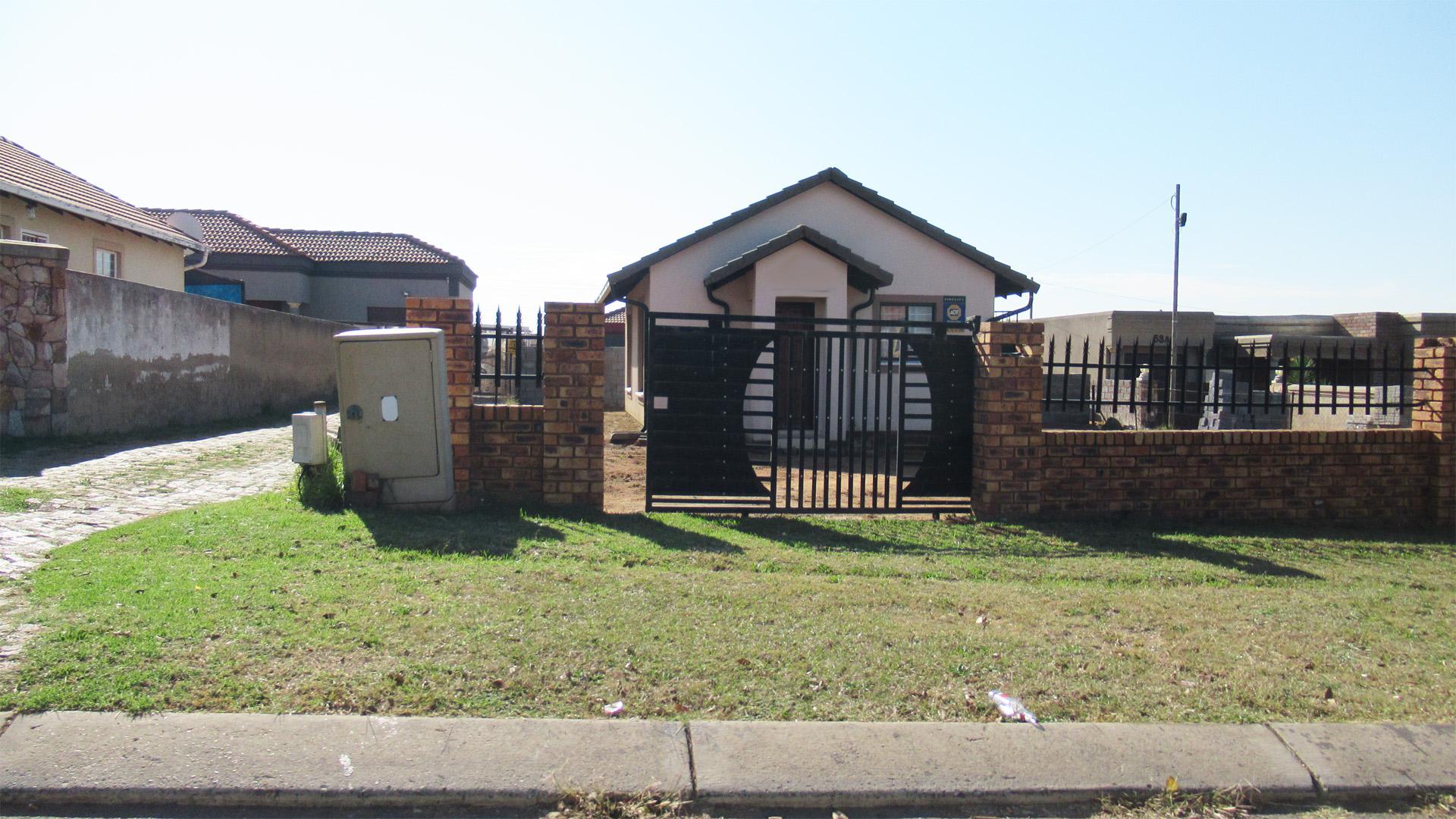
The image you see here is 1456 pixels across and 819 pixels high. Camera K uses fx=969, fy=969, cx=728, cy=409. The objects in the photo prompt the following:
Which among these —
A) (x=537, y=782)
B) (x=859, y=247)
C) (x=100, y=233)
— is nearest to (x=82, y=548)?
(x=537, y=782)

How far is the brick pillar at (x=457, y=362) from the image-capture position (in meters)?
7.98

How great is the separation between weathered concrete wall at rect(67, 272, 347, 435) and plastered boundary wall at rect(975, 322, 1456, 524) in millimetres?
9940

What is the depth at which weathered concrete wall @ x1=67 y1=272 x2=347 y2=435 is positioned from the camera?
1116 centimetres

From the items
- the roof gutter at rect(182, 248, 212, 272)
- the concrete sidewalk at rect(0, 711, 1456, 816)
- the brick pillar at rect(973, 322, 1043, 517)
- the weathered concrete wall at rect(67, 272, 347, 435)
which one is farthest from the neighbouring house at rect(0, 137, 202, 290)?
the concrete sidewalk at rect(0, 711, 1456, 816)

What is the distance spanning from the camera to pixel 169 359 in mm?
13430

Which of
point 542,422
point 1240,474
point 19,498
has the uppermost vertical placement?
point 542,422

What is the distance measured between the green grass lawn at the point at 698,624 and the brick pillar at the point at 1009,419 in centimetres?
91

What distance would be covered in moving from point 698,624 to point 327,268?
32712 millimetres

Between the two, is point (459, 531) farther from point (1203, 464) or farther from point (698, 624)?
point (1203, 464)

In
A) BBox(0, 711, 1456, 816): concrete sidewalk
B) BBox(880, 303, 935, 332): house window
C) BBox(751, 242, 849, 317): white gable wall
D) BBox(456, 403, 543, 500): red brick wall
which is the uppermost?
BBox(751, 242, 849, 317): white gable wall

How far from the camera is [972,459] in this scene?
8.93 m

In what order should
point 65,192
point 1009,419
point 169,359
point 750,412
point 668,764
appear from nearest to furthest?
1. point 668,764
2. point 750,412
3. point 1009,419
4. point 169,359
5. point 65,192

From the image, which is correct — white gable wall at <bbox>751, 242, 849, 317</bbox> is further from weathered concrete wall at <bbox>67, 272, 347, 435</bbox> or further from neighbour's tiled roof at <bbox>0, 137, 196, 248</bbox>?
neighbour's tiled roof at <bbox>0, 137, 196, 248</bbox>

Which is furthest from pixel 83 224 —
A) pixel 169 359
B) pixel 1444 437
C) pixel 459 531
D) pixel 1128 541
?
pixel 1444 437
